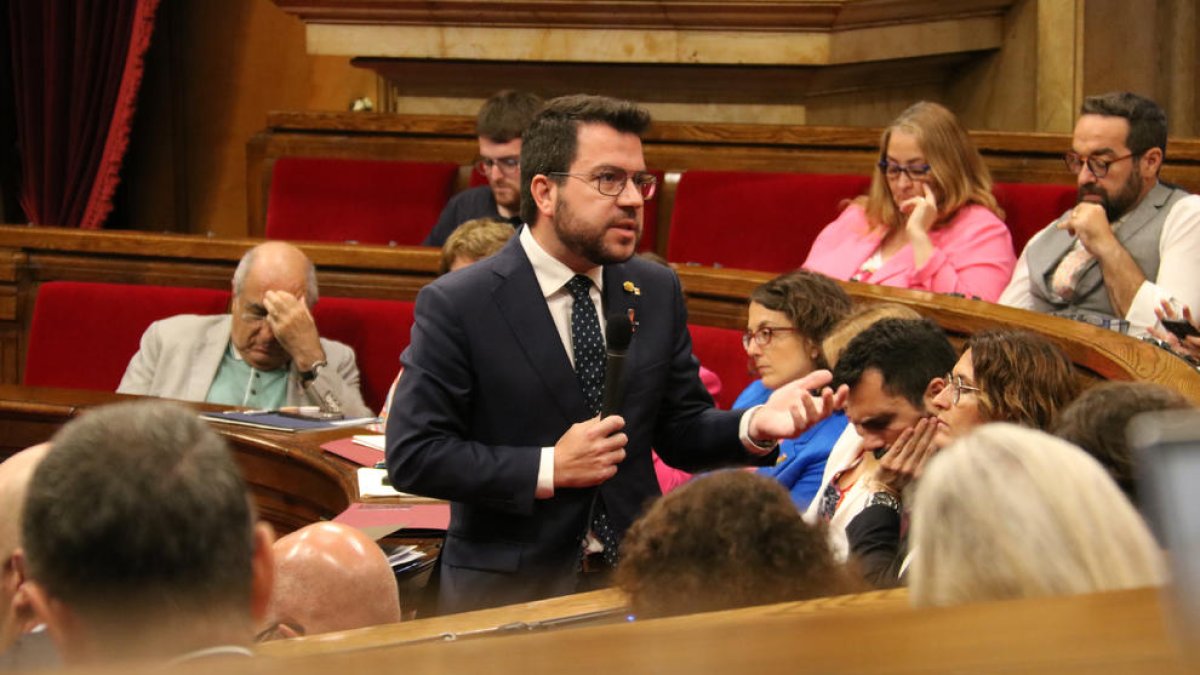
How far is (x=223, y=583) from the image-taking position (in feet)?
3.58

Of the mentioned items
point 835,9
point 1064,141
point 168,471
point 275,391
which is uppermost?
point 835,9

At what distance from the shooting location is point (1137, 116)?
3600 millimetres

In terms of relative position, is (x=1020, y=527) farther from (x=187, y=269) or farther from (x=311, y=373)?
(x=187, y=269)

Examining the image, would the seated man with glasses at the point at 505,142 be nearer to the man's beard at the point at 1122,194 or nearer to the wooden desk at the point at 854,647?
the man's beard at the point at 1122,194

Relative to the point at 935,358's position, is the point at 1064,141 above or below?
above

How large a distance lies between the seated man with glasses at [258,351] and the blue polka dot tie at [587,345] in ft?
5.46

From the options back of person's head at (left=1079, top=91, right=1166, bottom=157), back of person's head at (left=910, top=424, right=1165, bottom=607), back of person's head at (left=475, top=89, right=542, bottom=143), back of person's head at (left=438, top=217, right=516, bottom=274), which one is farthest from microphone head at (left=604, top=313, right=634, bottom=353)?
back of person's head at (left=475, top=89, right=542, bottom=143)

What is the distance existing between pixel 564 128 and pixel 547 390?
1.35 feet

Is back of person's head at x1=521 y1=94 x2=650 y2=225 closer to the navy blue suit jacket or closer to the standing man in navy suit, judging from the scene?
the standing man in navy suit

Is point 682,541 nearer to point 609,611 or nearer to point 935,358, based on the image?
point 609,611

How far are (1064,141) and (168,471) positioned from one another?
371cm

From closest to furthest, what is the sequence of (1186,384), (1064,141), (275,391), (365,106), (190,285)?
(1186,384) < (275,391) < (1064,141) < (190,285) < (365,106)

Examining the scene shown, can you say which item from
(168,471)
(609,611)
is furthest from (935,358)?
(168,471)

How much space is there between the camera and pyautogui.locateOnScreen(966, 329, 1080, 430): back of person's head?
2.23 m
